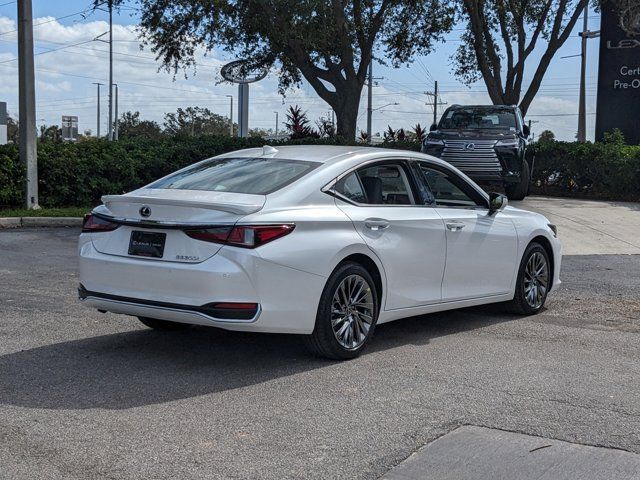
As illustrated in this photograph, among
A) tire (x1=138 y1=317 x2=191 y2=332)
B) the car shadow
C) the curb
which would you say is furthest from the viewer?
the curb

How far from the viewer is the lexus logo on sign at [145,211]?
594cm

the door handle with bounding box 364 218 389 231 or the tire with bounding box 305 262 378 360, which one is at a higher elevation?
the door handle with bounding box 364 218 389 231

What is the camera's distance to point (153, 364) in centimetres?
615

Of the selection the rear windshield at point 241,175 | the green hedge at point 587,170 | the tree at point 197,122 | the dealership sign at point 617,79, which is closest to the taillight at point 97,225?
the rear windshield at point 241,175

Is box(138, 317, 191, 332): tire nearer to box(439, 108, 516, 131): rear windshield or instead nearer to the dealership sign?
box(439, 108, 516, 131): rear windshield

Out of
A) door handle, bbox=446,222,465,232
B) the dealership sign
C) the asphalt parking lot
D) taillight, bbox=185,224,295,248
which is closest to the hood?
the dealership sign

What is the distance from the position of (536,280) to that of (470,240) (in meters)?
1.26

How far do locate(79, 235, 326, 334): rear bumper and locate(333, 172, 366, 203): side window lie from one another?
85 cm

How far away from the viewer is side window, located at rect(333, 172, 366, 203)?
6.50 m

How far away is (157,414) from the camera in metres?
4.98

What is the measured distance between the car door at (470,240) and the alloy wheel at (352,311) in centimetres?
101

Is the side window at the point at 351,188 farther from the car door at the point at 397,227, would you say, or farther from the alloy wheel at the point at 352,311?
the alloy wheel at the point at 352,311

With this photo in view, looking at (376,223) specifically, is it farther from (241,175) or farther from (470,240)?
(470,240)

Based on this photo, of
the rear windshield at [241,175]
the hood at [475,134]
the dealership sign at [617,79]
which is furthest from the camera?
the dealership sign at [617,79]
